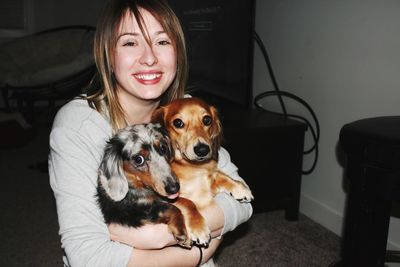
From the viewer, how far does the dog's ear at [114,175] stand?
42.5 inches

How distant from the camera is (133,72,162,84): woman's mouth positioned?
4.32 ft

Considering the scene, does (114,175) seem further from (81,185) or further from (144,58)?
(144,58)

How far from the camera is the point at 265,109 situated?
10.6 feet

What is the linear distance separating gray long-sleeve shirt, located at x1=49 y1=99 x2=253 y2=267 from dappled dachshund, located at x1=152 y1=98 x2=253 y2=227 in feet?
0.35

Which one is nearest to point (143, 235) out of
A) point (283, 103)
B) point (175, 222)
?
point (175, 222)

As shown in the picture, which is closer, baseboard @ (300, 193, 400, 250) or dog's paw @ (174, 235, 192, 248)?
dog's paw @ (174, 235, 192, 248)

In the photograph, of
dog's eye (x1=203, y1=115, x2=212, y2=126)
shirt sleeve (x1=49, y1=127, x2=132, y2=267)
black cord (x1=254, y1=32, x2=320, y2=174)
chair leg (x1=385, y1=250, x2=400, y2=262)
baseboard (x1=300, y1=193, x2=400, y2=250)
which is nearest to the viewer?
shirt sleeve (x1=49, y1=127, x2=132, y2=267)

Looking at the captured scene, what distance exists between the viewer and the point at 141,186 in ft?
3.76

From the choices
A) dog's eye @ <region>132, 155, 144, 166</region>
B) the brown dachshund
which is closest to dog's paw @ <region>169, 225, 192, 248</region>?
the brown dachshund

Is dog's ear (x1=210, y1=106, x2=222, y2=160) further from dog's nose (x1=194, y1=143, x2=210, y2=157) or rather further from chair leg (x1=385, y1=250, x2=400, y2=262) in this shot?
chair leg (x1=385, y1=250, x2=400, y2=262)

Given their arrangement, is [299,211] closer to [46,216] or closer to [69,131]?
[46,216]

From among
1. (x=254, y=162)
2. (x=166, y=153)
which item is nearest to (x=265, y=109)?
(x=254, y=162)

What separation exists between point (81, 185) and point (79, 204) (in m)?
0.06

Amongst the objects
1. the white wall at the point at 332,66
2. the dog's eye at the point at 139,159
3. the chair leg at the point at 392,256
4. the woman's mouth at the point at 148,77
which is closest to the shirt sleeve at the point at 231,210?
the dog's eye at the point at 139,159
